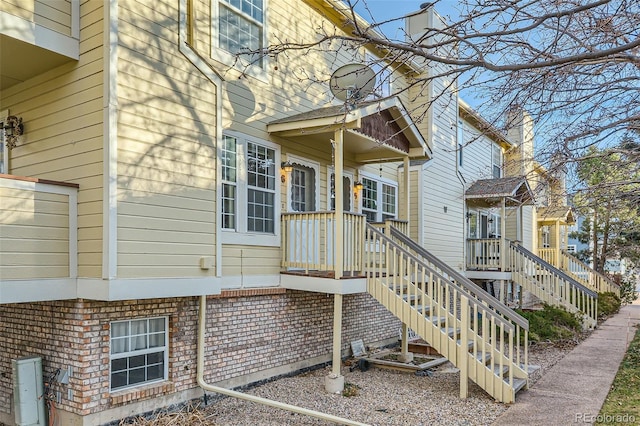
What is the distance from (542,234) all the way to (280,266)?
22.9 meters

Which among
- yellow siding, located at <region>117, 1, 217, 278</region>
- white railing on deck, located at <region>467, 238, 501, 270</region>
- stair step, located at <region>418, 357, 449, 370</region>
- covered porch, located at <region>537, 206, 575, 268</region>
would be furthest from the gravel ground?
covered porch, located at <region>537, 206, 575, 268</region>

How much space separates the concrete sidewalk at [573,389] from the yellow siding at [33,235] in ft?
19.4

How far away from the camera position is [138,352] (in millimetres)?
6793

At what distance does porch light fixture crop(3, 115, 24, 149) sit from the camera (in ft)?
23.7

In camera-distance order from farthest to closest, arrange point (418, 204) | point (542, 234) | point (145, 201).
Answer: point (542, 234), point (418, 204), point (145, 201)

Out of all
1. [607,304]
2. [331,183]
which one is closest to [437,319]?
[331,183]

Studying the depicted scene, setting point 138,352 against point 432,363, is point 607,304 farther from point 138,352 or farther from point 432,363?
point 138,352

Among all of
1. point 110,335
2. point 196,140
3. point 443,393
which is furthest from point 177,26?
point 443,393

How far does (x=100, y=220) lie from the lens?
6.04m

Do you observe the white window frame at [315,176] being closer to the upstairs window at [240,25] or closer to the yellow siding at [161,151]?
the upstairs window at [240,25]

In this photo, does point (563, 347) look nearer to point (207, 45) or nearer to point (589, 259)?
point (207, 45)

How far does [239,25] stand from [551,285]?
40.9 ft

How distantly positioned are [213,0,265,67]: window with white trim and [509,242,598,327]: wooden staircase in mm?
11556

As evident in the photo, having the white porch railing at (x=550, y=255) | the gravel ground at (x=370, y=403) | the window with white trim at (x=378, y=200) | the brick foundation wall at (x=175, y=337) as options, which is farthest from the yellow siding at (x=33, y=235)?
the white porch railing at (x=550, y=255)
